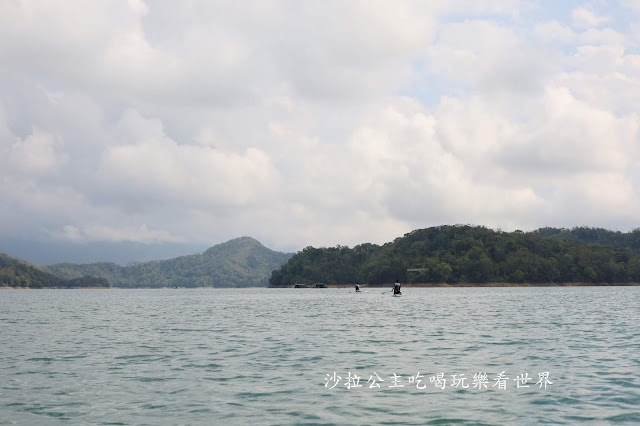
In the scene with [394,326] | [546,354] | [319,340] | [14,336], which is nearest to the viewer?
[546,354]

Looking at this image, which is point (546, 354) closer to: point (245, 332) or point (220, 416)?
point (220, 416)

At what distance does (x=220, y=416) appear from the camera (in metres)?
21.0

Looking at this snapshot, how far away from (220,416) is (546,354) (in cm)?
2363

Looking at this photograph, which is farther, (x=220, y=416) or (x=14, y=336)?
(x=14, y=336)

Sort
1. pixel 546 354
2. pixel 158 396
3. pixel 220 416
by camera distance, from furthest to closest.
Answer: pixel 546 354, pixel 158 396, pixel 220 416

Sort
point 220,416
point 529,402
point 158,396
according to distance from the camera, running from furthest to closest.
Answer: point 158,396, point 529,402, point 220,416

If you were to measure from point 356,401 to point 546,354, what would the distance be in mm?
18604

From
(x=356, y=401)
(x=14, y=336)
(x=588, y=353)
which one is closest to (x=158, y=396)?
(x=356, y=401)

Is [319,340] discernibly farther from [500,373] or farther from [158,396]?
[158,396]


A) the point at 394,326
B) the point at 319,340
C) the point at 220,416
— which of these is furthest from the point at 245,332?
the point at 220,416

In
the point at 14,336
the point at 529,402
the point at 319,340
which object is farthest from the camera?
the point at 14,336

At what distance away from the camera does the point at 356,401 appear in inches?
904

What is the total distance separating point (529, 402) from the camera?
2241cm

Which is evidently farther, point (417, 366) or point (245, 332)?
point (245, 332)
